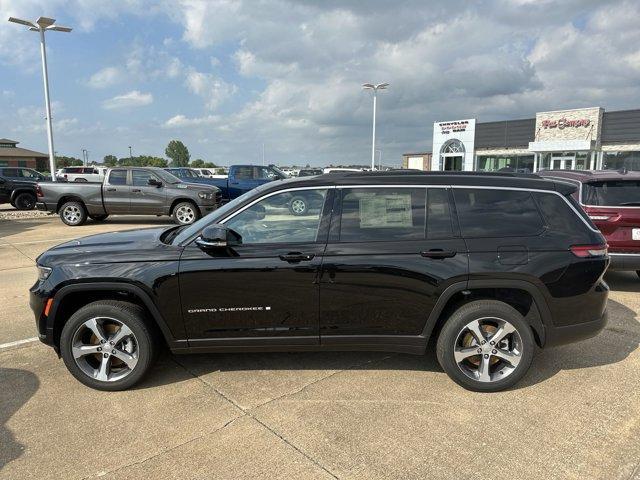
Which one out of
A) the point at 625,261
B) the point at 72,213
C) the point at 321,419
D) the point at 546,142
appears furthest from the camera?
the point at 546,142

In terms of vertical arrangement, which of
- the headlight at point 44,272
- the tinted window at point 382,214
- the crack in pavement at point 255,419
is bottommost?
the crack in pavement at point 255,419

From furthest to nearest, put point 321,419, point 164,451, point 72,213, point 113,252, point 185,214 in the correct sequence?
point 72,213, point 185,214, point 113,252, point 321,419, point 164,451

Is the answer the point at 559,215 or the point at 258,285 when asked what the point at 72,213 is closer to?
the point at 258,285

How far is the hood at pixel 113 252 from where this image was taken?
140 inches

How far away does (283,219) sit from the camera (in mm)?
3670

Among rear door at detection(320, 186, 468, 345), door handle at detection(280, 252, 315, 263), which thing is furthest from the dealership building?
door handle at detection(280, 252, 315, 263)

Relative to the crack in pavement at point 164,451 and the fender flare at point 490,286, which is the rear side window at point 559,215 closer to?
the fender flare at point 490,286

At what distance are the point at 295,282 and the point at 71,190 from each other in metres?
12.9

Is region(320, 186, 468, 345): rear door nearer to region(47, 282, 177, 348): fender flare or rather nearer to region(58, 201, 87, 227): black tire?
region(47, 282, 177, 348): fender flare

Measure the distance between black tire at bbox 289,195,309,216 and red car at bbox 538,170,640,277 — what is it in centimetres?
399

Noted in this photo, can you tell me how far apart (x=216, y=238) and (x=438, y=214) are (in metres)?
1.73

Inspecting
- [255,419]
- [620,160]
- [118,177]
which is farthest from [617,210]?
[620,160]

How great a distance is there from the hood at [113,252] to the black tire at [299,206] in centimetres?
94

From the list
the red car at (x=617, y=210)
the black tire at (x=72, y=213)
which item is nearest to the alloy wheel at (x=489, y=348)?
the red car at (x=617, y=210)
